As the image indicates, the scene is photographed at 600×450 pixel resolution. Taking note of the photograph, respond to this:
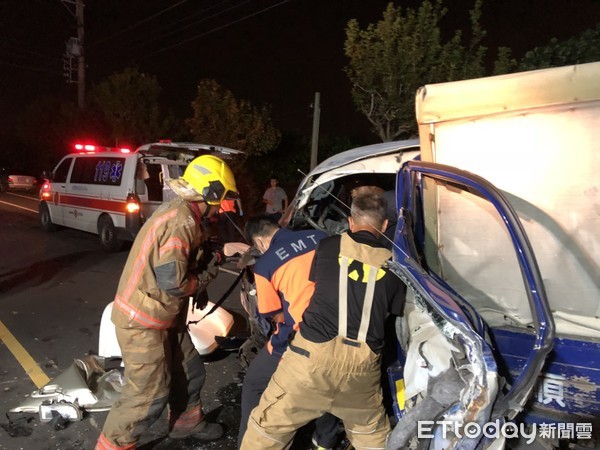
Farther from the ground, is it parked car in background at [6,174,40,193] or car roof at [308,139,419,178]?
parked car in background at [6,174,40,193]

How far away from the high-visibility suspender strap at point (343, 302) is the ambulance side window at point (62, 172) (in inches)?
390

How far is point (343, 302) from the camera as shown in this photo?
217 centimetres

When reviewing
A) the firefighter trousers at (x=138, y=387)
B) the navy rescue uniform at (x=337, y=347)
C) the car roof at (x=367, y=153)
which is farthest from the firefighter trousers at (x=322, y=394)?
the car roof at (x=367, y=153)

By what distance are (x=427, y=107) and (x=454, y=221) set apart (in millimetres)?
612

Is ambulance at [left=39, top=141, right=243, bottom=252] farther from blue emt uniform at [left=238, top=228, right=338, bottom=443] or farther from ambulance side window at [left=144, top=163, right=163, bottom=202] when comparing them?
blue emt uniform at [left=238, top=228, right=338, bottom=443]

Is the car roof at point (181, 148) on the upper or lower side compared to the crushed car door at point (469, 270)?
upper

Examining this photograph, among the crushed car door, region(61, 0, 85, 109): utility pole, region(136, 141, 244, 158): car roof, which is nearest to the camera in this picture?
the crushed car door

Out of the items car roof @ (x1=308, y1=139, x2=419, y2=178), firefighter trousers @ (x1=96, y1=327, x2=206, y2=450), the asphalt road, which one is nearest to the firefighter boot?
the asphalt road

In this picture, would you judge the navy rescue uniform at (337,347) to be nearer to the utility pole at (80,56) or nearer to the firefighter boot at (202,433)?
the firefighter boot at (202,433)

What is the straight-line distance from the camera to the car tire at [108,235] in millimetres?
8930

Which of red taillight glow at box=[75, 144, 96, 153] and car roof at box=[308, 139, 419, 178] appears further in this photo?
red taillight glow at box=[75, 144, 96, 153]

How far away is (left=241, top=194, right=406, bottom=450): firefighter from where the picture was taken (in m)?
2.18

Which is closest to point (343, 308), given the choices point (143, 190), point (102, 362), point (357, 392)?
point (357, 392)

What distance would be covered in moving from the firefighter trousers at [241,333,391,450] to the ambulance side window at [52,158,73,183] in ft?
32.1
